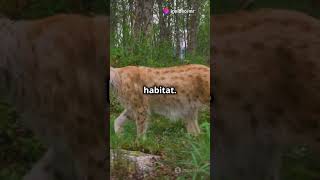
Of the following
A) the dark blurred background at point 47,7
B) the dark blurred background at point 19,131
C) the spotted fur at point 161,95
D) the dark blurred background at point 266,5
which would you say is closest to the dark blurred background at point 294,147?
the dark blurred background at point 266,5

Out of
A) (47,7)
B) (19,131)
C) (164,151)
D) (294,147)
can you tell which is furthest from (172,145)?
(47,7)

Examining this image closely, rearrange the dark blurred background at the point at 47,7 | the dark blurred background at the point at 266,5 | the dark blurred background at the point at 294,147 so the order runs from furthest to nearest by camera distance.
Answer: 1. the dark blurred background at the point at 47,7
2. the dark blurred background at the point at 266,5
3. the dark blurred background at the point at 294,147

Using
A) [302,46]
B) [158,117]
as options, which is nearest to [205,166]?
[158,117]

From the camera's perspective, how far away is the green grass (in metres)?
3.18

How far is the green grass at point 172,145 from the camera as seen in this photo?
3.18m

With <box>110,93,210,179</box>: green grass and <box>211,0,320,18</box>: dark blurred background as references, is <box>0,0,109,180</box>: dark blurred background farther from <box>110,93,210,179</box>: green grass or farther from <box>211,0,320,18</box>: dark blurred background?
<box>211,0,320,18</box>: dark blurred background

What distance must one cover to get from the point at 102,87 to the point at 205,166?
2.23 feet

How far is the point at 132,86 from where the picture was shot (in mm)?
3307

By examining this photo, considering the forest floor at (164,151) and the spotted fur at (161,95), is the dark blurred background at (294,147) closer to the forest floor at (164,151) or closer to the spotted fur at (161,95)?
the forest floor at (164,151)

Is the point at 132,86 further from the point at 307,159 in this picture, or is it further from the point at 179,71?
the point at 307,159

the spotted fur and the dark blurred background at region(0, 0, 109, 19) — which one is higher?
the dark blurred background at region(0, 0, 109, 19)

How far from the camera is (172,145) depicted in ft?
10.7

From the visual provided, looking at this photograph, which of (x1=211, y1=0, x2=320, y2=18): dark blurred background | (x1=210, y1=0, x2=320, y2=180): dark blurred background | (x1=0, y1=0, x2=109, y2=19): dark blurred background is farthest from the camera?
(x1=0, y1=0, x2=109, y2=19): dark blurred background

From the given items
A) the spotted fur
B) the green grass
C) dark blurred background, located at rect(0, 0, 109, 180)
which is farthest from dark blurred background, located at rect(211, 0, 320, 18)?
dark blurred background, located at rect(0, 0, 109, 180)
